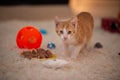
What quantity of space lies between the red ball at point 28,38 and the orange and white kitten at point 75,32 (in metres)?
0.21

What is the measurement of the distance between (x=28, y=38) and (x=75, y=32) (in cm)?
41

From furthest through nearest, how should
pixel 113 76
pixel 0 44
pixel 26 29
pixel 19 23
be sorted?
pixel 19 23 → pixel 0 44 → pixel 26 29 → pixel 113 76

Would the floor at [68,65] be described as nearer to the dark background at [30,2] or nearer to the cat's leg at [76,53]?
the cat's leg at [76,53]

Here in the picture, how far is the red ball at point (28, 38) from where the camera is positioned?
204cm

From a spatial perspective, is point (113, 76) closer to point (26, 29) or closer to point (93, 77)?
point (93, 77)

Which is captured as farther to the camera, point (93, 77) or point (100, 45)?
point (100, 45)

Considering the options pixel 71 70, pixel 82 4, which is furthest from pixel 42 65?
pixel 82 4

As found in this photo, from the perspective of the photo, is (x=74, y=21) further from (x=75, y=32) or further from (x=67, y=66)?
(x=67, y=66)

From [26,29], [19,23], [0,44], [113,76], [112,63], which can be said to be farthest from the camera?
[19,23]

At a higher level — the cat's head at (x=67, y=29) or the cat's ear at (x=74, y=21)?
the cat's ear at (x=74, y=21)

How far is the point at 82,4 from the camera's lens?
16.0 feet

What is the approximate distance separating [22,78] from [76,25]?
70 centimetres

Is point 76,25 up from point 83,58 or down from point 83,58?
up

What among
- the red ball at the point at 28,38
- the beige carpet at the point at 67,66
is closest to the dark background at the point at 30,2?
the beige carpet at the point at 67,66
